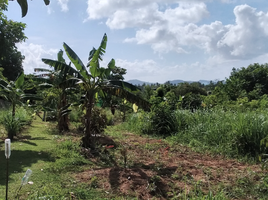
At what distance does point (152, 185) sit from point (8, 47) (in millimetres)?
17353

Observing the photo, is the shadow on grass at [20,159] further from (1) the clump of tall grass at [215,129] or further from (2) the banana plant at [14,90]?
(1) the clump of tall grass at [215,129]

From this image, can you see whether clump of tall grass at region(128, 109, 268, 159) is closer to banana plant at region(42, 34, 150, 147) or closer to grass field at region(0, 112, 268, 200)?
grass field at region(0, 112, 268, 200)

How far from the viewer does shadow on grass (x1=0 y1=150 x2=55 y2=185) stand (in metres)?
4.97

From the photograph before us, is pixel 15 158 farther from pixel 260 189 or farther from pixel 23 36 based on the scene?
pixel 23 36

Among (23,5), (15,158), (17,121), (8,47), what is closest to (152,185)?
(15,158)

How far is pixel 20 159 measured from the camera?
581cm

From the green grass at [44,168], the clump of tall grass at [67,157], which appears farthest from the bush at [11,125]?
the clump of tall grass at [67,157]

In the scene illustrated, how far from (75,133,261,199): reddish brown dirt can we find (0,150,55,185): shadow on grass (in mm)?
1367

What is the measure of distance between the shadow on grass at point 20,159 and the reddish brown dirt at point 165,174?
1367 mm

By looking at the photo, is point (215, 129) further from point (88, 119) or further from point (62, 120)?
point (62, 120)

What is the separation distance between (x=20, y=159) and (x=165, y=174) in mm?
3774

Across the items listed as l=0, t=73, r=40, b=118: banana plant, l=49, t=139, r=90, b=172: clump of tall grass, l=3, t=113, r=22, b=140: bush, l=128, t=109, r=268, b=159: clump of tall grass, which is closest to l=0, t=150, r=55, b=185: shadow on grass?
l=49, t=139, r=90, b=172: clump of tall grass

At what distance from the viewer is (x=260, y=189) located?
4.26 metres

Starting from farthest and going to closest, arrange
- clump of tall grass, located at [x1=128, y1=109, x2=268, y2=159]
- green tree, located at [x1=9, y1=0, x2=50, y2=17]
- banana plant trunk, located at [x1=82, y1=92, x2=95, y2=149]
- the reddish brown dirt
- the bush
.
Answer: the bush → banana plant trunk, located at [x1=82, y1=92, x2=95, y2=149] → clump of tall grass, located at [x1=128, y1=109, x2=268, y2=159] → green tree, located at [x1=9, y1=0, x2=50, y2=17] → the reddish brown dirt
